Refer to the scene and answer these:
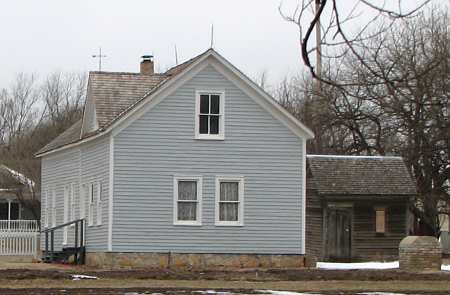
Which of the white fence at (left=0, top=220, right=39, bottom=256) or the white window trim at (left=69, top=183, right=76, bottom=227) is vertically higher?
the white window trim at (left=69, top=183, right=76, bottom=227)

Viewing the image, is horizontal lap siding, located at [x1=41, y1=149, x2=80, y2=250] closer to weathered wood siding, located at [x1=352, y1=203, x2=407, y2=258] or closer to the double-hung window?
the double-hung window

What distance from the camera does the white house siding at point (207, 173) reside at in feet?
111

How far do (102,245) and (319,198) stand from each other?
9565 mm

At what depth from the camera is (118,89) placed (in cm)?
3672

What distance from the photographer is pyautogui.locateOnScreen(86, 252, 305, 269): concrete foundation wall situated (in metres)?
33.5

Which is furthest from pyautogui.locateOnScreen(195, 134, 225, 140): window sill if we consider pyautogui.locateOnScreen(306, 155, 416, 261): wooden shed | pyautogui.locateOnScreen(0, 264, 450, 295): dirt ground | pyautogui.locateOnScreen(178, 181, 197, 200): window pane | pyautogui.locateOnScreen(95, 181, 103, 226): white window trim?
pyautogui.locateOnScreen(306, 155, 416, 261): wooden shed

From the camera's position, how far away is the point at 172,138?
34.3 m

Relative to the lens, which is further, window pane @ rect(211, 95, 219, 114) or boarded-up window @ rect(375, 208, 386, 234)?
boarded-up window @ rect(375, 208, 386, 234)

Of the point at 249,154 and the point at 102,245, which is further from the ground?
the point at 249,154

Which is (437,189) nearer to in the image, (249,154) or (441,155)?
(441,155)

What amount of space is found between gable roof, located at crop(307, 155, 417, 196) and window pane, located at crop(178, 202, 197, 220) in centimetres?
699

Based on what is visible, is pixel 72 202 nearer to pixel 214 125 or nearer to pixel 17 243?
pixel 214 125

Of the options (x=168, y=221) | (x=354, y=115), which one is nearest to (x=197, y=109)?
(x=168, y=221)

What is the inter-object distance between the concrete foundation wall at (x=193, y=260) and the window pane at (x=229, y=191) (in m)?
1.86
